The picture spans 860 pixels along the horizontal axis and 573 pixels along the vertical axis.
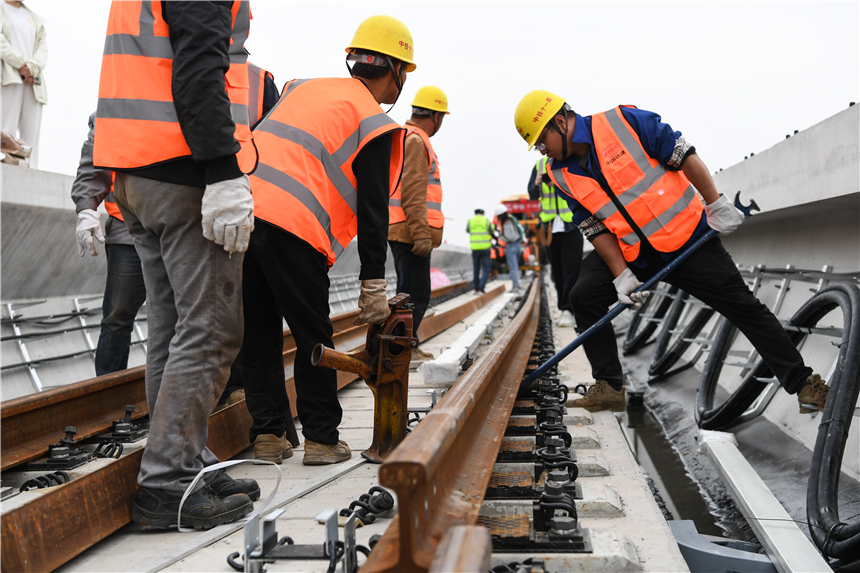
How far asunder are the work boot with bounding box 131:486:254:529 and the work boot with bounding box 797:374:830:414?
2807mm

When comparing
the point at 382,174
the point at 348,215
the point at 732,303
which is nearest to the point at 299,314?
the point at 348,215

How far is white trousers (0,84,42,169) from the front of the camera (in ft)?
20.9

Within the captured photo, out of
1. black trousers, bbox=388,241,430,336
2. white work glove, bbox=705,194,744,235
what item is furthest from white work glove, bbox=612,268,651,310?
black trousers, bbox=388,241,430,336

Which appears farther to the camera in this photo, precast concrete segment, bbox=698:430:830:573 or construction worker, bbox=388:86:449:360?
construction worker, bbox=388:86:449:360

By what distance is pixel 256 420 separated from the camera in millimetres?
3061

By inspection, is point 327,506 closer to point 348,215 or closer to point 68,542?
point 68,542

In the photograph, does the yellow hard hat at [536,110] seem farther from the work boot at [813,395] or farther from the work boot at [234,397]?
the work boot at [234,397]

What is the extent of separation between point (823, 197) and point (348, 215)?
2682 millimetres

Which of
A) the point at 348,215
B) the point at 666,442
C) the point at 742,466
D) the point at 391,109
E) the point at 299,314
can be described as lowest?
the point at 666,442

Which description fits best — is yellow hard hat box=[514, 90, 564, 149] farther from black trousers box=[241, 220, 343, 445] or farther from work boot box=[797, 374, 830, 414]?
work boot box=[797, 374, 830, 414]

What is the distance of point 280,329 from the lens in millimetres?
3201

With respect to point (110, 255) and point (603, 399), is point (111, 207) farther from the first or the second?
point (603, 399)

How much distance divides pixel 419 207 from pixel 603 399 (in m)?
2.13

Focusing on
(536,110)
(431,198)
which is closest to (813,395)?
(536,110)
